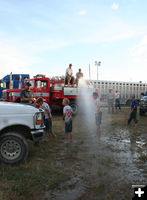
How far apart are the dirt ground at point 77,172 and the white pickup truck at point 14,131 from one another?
22 centimetres

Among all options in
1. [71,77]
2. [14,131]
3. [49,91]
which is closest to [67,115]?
[14,131]

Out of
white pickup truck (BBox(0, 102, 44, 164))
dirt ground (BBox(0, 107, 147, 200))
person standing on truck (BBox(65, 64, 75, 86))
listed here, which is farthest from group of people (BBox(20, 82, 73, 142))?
person standing on truck (BBox(65, 64, 75, 86))

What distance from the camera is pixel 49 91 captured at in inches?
538

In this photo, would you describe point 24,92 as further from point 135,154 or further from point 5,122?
point 135,154

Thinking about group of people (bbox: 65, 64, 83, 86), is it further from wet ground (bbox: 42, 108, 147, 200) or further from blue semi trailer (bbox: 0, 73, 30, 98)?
wet ground (bbox: 42, 108, 147, 200)

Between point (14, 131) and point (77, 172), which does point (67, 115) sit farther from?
point (77, 172)

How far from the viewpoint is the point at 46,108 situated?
22.3 feet

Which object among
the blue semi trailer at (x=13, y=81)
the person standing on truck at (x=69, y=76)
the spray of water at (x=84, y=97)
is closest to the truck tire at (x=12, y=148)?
the person standing on truck at (x=69, y=76)

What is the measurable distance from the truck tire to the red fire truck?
896cm

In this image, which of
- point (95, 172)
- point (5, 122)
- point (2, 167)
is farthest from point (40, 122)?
point (95, 172)

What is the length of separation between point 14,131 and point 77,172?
1638 mm

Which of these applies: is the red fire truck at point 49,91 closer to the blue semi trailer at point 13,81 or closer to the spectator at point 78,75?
the spectator at point 78,75

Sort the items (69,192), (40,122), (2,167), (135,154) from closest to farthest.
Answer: (69,192) < (2,167) < (40,122) < (135,154)

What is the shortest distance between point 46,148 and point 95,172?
2092mm
